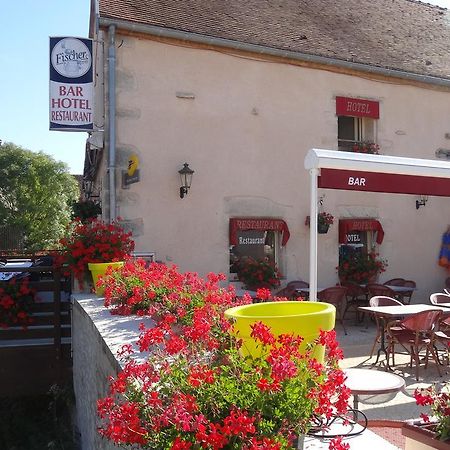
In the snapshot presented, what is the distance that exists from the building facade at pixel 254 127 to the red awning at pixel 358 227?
27mm

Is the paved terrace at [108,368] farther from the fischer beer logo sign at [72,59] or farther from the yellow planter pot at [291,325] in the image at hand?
the fischer beer logo sign at [72,59]

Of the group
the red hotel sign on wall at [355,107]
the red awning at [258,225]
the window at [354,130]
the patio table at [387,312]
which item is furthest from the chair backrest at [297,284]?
the red hotel sign on wall at [355,107]

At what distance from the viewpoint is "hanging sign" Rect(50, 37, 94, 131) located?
25.5 feet

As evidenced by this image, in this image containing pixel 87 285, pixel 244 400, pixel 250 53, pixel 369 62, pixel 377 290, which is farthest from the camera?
pixel 369 62

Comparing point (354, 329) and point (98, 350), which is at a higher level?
point (98, 350)

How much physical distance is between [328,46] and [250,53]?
1.86 m

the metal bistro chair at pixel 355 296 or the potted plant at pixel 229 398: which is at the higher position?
the potted plant at pixel 229 398

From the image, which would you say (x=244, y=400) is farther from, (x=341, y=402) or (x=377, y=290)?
(x=377, y=290)

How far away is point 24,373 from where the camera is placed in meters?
7.23

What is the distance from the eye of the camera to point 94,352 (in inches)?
174

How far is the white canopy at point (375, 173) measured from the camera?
548 centimetres

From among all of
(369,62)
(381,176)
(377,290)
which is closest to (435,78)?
(369,62)

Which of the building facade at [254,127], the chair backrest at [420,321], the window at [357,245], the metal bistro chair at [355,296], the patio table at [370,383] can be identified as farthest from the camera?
the window at [357,245]

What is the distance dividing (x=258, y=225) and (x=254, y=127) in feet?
5.87
